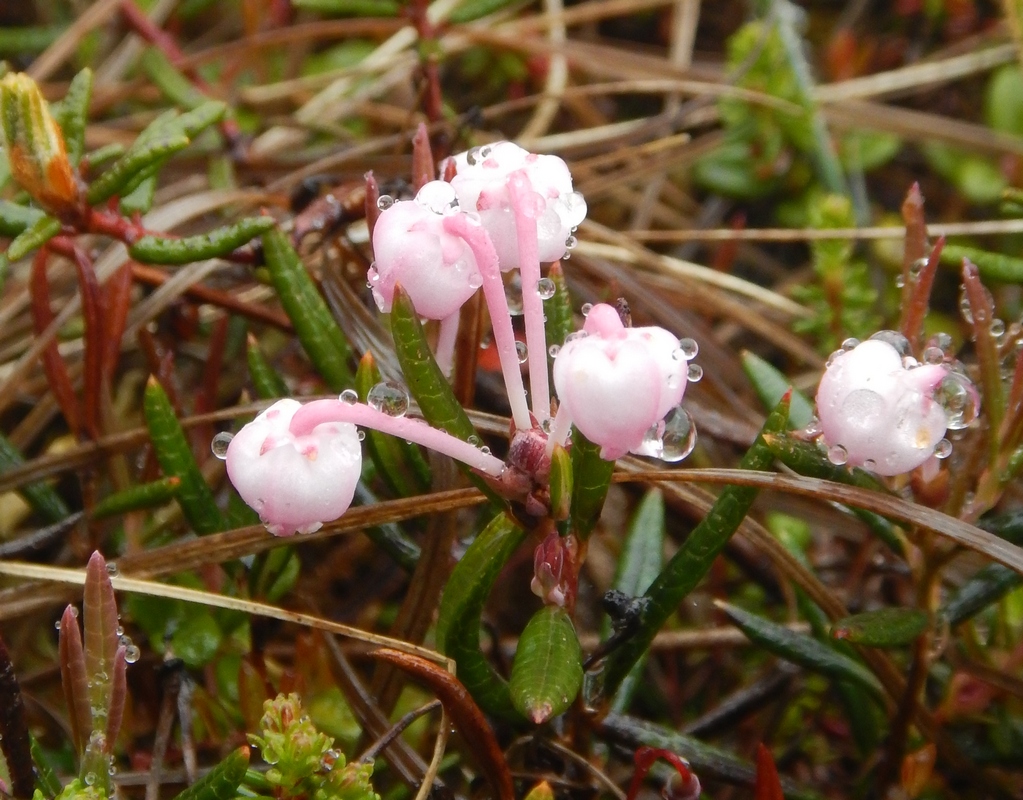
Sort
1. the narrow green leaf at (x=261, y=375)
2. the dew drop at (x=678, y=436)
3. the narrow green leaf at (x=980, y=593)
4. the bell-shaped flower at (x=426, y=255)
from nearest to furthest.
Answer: the bell-shaped flower at (x=426, y=255)
the dew drop at (x=678, y=436)
the narrow green leaf at (x=980, y=593)
the narrow green leaf at (x=261, y=375)

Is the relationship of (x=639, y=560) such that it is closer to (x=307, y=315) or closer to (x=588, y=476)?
(x=588, y=476)

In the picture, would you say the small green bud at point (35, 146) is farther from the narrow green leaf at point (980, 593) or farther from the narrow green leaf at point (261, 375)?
the narrow green leaf at point (980, 593)

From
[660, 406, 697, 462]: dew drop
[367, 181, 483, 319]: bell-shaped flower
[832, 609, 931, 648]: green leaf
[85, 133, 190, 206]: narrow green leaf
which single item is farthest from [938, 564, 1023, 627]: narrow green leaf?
[85, 133, 190, 206]: narrow green leaf

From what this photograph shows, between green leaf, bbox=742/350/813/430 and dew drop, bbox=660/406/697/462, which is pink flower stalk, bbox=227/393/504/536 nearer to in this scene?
dew drop, bbox=660/406/697/462

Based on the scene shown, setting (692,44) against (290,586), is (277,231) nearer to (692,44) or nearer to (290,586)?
(290,586)

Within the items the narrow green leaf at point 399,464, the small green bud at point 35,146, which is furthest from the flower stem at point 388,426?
the small green bud at point 35,146

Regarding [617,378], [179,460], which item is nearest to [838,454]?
[617,378]

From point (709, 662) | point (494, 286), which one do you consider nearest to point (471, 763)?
point (709, 662)
